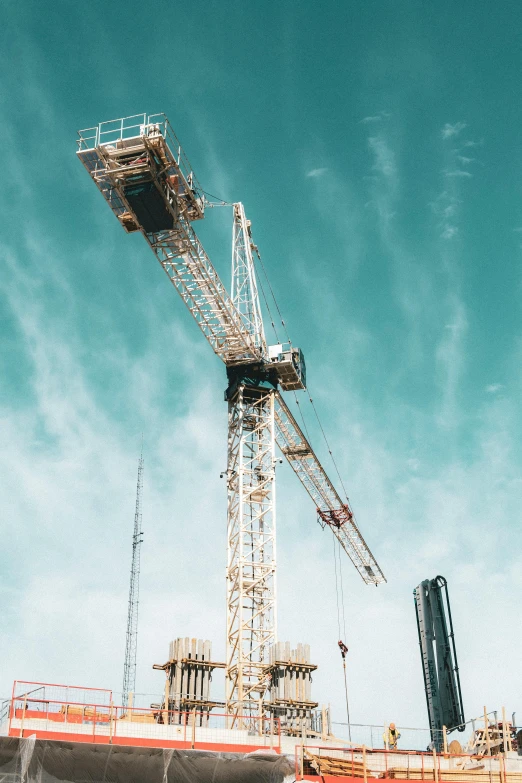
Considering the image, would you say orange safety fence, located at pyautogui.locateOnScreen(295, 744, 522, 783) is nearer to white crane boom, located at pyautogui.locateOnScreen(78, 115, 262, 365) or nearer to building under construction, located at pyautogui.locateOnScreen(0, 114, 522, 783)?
building under construction, located at pyautogui.locateOnScreen(0, 114, 522, 783)

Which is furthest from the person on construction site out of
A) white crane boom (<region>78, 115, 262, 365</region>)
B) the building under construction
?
white crane boom (<region>78, 115, 262, 365</region>)

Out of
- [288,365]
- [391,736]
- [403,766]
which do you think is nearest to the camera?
[403,766]

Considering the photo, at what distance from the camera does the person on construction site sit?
86.8ft

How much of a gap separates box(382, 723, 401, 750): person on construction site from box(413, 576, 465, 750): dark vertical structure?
4.33ft

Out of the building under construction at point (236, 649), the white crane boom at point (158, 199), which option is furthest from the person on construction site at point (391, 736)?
the white crane boom at point (158, 199)

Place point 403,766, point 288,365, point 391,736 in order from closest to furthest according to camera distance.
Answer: point 403,766
point 391,736
point 288,365

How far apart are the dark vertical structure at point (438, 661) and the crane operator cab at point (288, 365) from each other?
76.1ft

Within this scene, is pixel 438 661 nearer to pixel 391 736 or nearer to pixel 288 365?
pixel 391 736

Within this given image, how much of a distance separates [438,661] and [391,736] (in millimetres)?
3084

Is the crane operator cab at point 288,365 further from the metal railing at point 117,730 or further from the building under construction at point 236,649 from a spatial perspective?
the metal railing at point 117,730

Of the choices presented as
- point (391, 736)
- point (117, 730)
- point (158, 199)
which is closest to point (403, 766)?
point (391, 736)

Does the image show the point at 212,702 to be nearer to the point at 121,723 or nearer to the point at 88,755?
the point at 121,723

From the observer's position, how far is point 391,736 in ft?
88.5

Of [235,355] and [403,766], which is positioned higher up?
[235,355]
